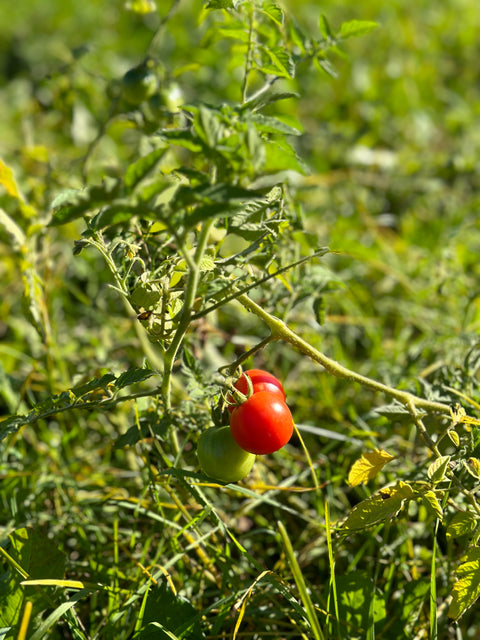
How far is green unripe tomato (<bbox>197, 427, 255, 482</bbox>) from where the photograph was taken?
48.5 inches

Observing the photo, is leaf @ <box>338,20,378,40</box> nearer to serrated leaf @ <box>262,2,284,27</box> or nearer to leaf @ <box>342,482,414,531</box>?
serrated leaf @ <box>262,2,284,27</box>

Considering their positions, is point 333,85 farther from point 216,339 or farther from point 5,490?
point 5,490

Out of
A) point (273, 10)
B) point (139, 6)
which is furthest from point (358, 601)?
point (139, 6)

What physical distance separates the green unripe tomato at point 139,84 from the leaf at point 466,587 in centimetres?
154

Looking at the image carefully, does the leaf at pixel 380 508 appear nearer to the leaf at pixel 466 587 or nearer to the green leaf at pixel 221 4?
the leaf at pixel 466 587

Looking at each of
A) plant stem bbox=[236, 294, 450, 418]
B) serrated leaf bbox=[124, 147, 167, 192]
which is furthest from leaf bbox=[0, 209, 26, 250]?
serrated leaf bbox=[124, 147, 167, 192]

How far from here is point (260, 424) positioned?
117 cm

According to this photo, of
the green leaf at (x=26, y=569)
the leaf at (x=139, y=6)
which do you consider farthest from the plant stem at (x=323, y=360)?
the leaf at (x=139, y=6)

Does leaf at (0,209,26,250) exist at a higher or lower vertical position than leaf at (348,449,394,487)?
higher

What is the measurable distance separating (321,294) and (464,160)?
1.92m

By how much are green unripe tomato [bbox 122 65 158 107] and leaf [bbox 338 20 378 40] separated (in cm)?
62

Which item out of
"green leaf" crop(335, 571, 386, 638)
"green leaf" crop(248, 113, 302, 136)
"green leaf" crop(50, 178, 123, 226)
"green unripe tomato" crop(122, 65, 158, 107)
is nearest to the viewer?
"green leaf" crop(50, 178, 123, 226)

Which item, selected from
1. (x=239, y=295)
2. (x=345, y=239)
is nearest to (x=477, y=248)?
(x=345, y=239)

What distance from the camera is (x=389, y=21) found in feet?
13.6
